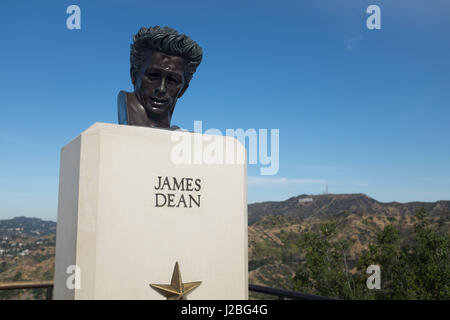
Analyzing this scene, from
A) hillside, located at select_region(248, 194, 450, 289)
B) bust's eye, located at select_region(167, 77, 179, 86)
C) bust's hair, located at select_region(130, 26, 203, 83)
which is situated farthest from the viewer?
hillside, located at select_region(248, 194, 450, 289)

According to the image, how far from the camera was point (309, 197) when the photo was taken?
62.7 m

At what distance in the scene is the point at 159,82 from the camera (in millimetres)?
3646

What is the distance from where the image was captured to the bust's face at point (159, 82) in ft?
11.9

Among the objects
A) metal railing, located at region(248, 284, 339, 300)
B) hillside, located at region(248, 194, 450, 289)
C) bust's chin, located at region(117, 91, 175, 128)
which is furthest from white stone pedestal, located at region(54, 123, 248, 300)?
hillside, located at region(248, 194, 450, 289)

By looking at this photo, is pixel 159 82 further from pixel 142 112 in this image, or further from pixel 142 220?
pixel 142 220

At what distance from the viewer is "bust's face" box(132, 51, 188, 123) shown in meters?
3.62

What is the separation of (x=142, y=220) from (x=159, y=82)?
4.62ft

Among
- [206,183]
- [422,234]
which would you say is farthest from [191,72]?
[422,234]

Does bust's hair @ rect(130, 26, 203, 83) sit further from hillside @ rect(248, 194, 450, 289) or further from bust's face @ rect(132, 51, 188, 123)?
hillside @ rect(248, 194, 450, 289)

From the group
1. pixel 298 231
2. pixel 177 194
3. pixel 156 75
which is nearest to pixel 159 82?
pixel 156 75

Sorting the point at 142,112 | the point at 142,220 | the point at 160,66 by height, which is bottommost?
the point at 142,220

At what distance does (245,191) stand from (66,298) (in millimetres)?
1729

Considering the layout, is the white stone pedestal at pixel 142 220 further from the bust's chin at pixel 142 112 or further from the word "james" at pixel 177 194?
the bust's chin at pixel 142 112

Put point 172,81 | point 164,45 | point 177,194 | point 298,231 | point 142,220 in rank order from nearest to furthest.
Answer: point 142,220 → point 177,194 → point 164,45 → point 172,81 → point 298,231
